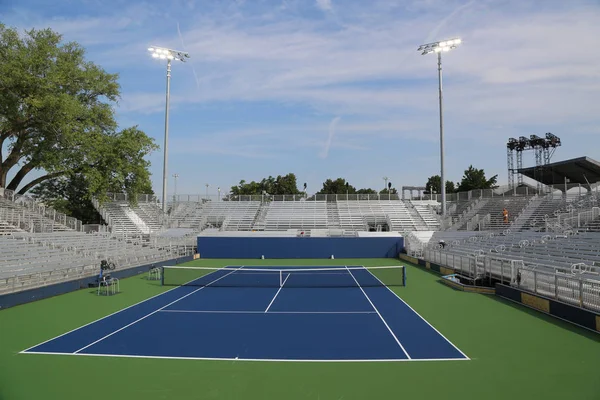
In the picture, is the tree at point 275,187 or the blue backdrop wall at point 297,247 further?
the tree at point 275,187

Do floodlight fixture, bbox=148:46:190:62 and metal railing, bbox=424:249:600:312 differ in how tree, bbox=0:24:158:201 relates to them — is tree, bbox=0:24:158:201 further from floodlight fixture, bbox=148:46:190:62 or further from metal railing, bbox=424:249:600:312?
metal railing, bbox=424:249:600:312

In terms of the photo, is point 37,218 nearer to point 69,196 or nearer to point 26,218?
point 26,218

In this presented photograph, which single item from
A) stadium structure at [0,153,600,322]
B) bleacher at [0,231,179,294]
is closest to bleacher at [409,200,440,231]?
stadium structure at [0,153,600,322]

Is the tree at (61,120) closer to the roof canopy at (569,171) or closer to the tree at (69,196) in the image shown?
the tree at (69,196)

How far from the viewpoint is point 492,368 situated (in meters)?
7.26

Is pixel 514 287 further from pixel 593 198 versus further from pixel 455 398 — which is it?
pixel 593 198

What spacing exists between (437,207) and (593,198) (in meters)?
18.6

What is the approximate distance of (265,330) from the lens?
10.1 meters

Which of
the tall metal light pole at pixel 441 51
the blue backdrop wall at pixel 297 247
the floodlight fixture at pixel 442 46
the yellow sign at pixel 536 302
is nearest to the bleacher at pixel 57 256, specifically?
the blue backdrop wall at pixel 297 247

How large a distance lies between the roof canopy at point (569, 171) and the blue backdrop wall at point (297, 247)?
16266 mm

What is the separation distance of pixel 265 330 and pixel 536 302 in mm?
8486

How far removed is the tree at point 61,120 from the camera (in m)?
25.9

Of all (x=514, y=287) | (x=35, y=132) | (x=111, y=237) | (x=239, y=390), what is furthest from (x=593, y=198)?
(x=35, y=132)

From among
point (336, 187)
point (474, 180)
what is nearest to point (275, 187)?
point (336, 187)
